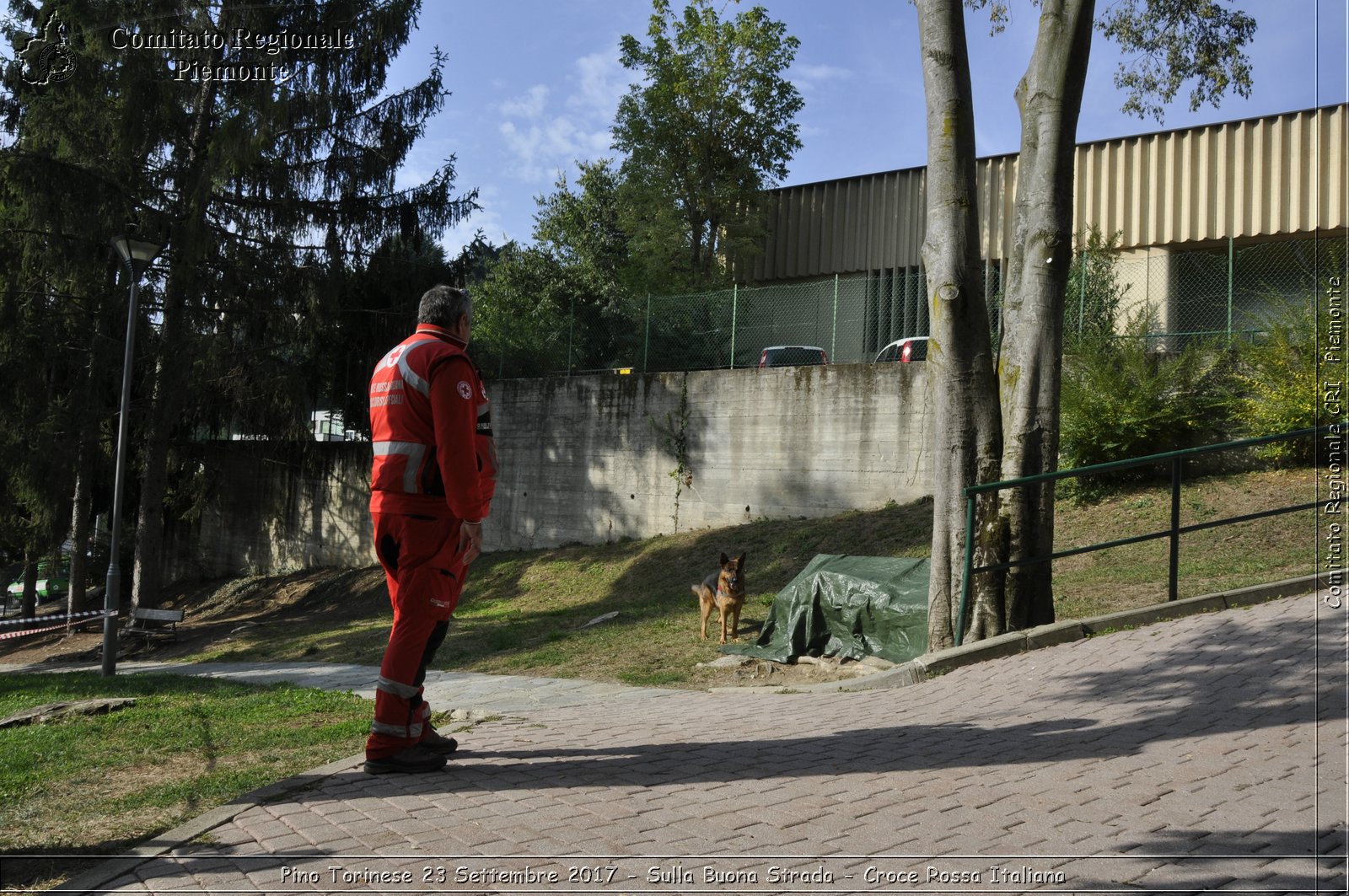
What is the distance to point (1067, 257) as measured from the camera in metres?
8.15

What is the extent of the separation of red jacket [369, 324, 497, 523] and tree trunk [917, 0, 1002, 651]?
4870 mm

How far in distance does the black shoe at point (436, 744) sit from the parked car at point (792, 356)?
14.1 meters

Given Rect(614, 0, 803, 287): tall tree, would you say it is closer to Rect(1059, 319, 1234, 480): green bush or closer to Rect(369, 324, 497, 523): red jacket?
Rect(1059, 319, 1234, 480): green bush

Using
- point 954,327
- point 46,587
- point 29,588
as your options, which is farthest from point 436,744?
point 46,587

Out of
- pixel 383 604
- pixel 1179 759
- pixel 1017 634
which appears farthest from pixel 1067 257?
pixel 383 604

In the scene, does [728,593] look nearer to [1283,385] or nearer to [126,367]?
[1283,385]

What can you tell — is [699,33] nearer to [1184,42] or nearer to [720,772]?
[1184,42]

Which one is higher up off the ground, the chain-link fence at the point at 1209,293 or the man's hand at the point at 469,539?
the chain-link fence at the point at 1209,293

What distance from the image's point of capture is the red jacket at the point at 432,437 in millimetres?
4344

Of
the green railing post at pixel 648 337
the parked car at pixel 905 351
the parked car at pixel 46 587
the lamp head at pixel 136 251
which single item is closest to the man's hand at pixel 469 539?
the lamp head at pixel 136 251

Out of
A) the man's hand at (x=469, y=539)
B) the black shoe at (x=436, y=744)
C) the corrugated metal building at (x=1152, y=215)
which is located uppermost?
the corrugated metal building at (x=1152, y=215)

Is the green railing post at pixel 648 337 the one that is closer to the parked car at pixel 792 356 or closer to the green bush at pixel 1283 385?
the parked car at pixel 792 356

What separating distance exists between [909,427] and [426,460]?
12713mm

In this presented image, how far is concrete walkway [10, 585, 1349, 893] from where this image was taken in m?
3.35
